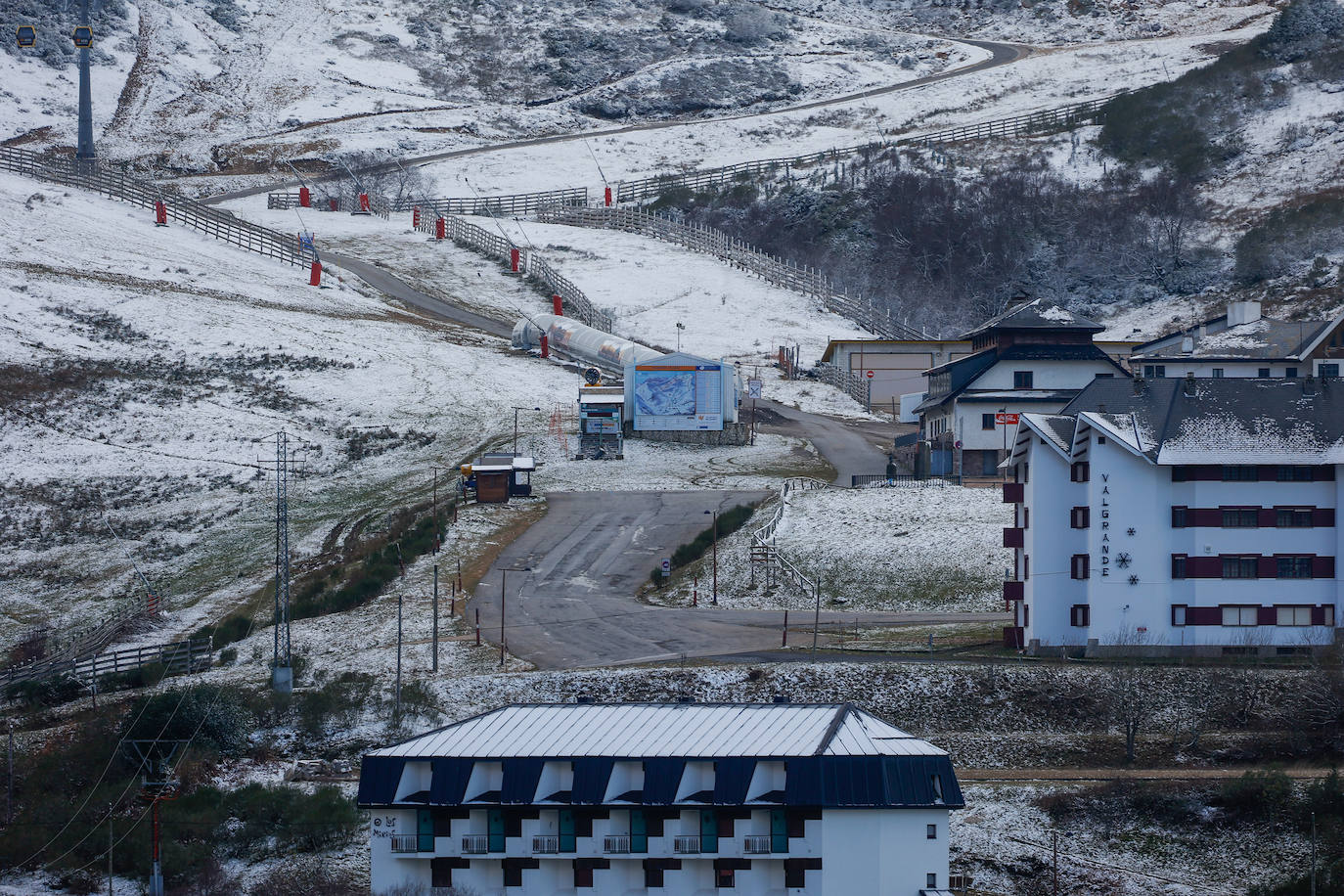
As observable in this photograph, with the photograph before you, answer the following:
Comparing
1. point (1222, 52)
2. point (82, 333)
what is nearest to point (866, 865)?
point (82, 333)

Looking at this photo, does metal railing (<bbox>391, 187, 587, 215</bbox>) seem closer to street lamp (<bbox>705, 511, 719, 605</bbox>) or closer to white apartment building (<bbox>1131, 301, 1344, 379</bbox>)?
white apartment building (<bbox>1131, 301, 1344, 379</bbox>)

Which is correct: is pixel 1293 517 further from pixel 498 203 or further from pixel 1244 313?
pixel 498 203

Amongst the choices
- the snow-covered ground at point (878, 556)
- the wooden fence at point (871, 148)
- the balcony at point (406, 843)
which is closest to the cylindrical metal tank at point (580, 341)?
the snow-covered ground at point (878, 556)

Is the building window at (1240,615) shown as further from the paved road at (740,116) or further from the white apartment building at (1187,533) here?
the paved road at (740,116)

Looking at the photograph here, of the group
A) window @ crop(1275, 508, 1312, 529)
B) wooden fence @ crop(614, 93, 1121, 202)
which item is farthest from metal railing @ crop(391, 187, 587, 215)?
window @ crop(1275, 508, 1312, 529)

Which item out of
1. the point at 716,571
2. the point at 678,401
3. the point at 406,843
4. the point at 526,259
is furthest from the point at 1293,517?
the point at 526,259
